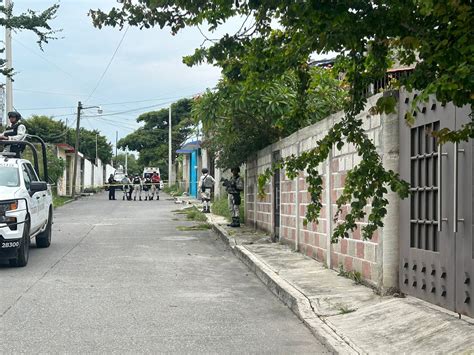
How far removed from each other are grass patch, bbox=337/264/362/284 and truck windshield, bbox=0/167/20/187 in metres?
6.14

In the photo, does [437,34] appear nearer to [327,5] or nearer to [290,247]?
[327,5]

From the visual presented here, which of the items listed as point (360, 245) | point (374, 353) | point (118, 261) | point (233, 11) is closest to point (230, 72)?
point (233, 11)

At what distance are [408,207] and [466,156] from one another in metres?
1.43

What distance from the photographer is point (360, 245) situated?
908 cm

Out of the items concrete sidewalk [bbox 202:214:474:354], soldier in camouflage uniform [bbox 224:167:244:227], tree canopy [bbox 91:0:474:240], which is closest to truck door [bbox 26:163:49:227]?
concrete sidewalk [bbox 202:214:474:354]

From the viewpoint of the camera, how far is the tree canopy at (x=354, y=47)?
4.01 metres

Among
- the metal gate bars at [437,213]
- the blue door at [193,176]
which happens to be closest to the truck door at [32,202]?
the metal gate bars at [437,213]

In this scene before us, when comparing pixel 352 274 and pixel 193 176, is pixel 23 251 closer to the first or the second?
pixel 352 274

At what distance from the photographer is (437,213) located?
691 centimetres

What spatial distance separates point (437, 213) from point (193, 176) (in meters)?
40.9

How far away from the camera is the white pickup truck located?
1115 centimetres

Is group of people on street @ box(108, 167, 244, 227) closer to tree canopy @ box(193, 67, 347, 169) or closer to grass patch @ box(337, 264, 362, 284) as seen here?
tree canopy @ box(193, 67, 347, 169)

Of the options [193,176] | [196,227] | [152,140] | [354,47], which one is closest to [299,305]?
[354,47]

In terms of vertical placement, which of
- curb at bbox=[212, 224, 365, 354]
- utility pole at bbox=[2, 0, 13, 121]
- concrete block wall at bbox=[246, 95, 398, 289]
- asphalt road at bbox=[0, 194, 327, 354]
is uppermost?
utility pole at bbox=[2, 0, 13, 121]
